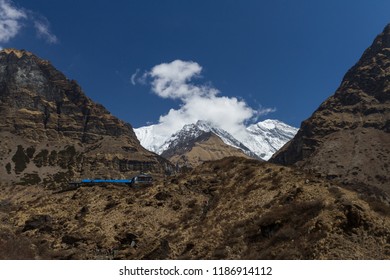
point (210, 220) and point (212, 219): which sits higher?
point (212, 219)

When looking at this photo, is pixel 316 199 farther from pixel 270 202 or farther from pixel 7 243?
pixel 7 243

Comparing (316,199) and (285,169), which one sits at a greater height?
(285,169)

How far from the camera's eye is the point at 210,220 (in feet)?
146

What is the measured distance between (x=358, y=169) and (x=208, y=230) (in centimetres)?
16108

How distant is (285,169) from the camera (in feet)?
165

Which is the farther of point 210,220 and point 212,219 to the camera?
point 212,219

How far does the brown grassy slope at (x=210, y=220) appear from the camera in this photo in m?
29.6

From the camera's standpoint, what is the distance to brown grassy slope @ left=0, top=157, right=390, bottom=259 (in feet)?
97.1

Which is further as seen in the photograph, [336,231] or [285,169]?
[285,169]

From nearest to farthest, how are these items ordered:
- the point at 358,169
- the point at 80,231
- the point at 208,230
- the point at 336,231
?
the point at 336,231 → the point at 208,230 → the point at 80,231 → the point at 358,169
